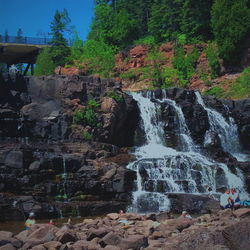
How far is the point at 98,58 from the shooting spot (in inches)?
1879

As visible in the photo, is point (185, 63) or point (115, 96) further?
point (185, 63)

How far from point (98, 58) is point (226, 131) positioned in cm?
1993

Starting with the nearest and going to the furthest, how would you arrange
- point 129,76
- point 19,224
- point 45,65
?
point 19,224, point 45,65, point 129,76

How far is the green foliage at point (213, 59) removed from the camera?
44.4m

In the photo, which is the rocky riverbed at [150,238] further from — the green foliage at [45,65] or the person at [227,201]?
the green foliage at [45,65]

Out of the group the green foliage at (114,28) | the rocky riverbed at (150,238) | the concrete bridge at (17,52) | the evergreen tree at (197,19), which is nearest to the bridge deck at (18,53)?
the concrete bridge at (17,52)

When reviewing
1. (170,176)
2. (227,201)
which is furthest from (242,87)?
(227,201)

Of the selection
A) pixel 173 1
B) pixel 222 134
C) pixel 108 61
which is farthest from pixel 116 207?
pixel 173 1

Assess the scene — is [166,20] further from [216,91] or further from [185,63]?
[216,91]

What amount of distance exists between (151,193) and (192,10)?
104 feet

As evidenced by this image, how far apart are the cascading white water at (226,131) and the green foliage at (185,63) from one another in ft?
39.6

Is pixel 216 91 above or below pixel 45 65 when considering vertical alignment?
below

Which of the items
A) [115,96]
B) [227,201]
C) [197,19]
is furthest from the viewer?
[197,19]

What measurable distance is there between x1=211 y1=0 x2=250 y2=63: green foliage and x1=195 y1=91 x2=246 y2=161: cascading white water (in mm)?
11850
